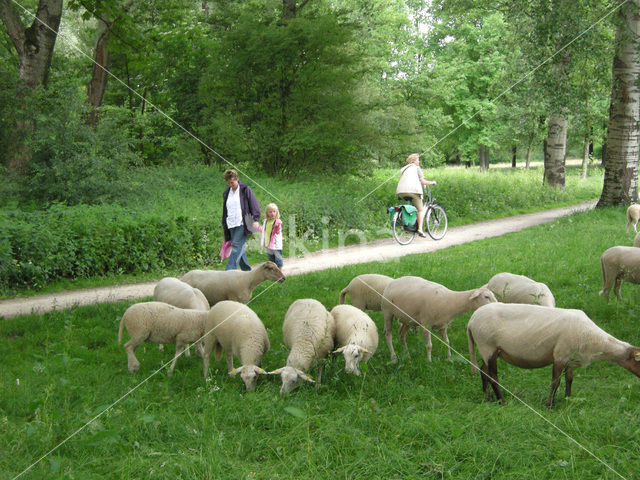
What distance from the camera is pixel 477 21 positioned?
139 ft

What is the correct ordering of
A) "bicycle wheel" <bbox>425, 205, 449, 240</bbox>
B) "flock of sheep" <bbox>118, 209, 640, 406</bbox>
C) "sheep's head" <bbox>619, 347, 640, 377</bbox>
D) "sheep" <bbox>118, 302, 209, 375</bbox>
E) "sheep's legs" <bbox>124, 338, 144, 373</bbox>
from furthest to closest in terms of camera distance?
1. "bicycle wheel" <bbox>425, 205, 449, 240</bbox>
2. "sheep" <bbox>118, 302, 209, 375</bbox>
3. "sheep's legs" <bbox>124, 338, 144, 373</bbox>
4. "flock of sheep" <bbox>118, 209, 640, 406</bbox>
5. "sheep's head" <bbox>619, 347, 640, 377</bbox>

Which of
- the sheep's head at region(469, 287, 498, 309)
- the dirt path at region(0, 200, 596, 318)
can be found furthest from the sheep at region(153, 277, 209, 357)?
the sheep's head at region(469, 287, 498, 309)

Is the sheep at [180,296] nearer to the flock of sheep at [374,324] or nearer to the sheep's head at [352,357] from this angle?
the flock of sheep at [374,324]

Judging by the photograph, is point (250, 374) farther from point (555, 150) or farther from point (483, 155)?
point (483, 155)

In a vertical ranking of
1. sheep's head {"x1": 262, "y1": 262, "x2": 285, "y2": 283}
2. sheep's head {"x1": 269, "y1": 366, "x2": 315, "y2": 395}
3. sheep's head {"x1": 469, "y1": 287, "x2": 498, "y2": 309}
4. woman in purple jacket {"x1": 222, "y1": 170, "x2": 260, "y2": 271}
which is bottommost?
sheep's head {"x1": 269, "y1": 366, "x2": 315, "y2": 395}

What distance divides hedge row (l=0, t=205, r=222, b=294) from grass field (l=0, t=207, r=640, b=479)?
127 inches

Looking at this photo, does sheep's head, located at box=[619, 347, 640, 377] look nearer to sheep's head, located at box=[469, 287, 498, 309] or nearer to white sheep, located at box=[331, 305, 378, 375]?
sheep's head, located at box=[469, 287, 498, 309]

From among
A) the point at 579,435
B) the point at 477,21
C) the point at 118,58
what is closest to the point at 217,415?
the point at 579,435

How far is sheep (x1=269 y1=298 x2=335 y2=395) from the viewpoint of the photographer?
5699 mm

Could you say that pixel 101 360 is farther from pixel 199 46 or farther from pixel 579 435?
pixel 199 46

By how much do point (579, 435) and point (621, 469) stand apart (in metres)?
0.46

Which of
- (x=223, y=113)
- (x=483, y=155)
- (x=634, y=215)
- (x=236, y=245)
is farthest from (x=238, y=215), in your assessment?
(x=483, y=155)

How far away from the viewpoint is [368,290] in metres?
8.20

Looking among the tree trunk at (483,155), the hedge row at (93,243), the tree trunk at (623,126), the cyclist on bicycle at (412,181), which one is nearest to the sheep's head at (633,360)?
the hedge row at (93,243)
